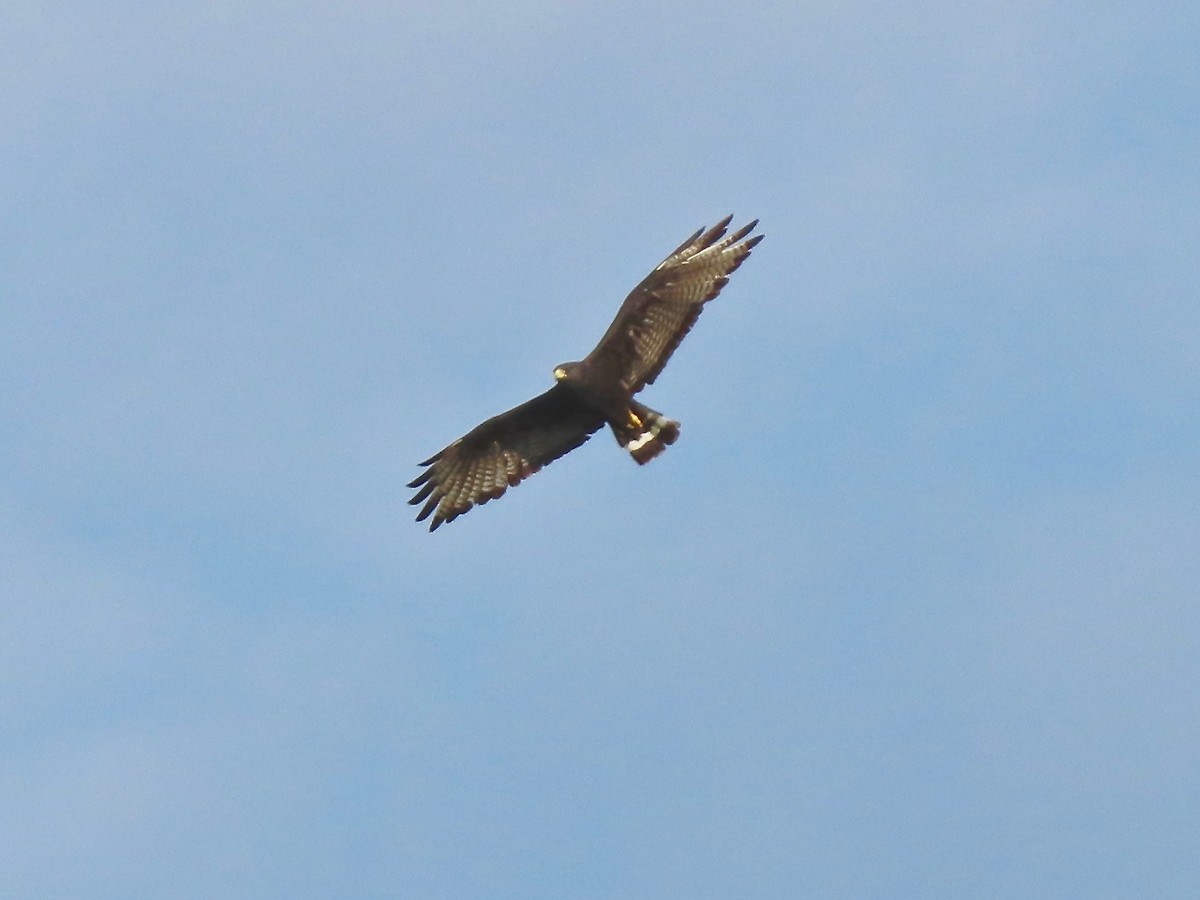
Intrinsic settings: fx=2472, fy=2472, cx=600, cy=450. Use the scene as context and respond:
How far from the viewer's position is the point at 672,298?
824 inches

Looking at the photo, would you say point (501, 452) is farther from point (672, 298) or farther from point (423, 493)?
point (672, 298)

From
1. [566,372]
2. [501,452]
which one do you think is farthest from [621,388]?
[501,452]

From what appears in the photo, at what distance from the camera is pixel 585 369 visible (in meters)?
21.1

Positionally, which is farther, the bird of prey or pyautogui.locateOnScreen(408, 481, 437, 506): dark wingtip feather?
pyautogui.locateOnScreen(408, 481, 437, 506): dark wingtip feather

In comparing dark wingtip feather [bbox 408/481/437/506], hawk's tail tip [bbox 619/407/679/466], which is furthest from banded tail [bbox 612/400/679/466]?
dark wingtip feather [bbox 408/481/437/506]

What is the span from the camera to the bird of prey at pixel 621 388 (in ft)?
68.7

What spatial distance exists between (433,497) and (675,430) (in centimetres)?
266

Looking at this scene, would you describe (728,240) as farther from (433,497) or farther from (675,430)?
(433,497)

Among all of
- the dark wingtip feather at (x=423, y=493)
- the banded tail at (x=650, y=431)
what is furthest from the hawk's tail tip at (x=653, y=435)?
the dark wingtip feather at (x=423, y=493)

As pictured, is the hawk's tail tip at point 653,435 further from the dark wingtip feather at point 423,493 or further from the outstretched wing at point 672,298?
the dark wingtip feather at point 423,493

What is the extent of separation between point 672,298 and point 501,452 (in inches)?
98.7

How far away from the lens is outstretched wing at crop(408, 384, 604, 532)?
2198cm

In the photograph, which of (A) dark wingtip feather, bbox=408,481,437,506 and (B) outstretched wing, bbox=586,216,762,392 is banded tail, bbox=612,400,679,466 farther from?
(A) dark wingtip feather, bbox=408,481,437,506

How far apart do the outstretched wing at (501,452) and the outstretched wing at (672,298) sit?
2.98 ft
